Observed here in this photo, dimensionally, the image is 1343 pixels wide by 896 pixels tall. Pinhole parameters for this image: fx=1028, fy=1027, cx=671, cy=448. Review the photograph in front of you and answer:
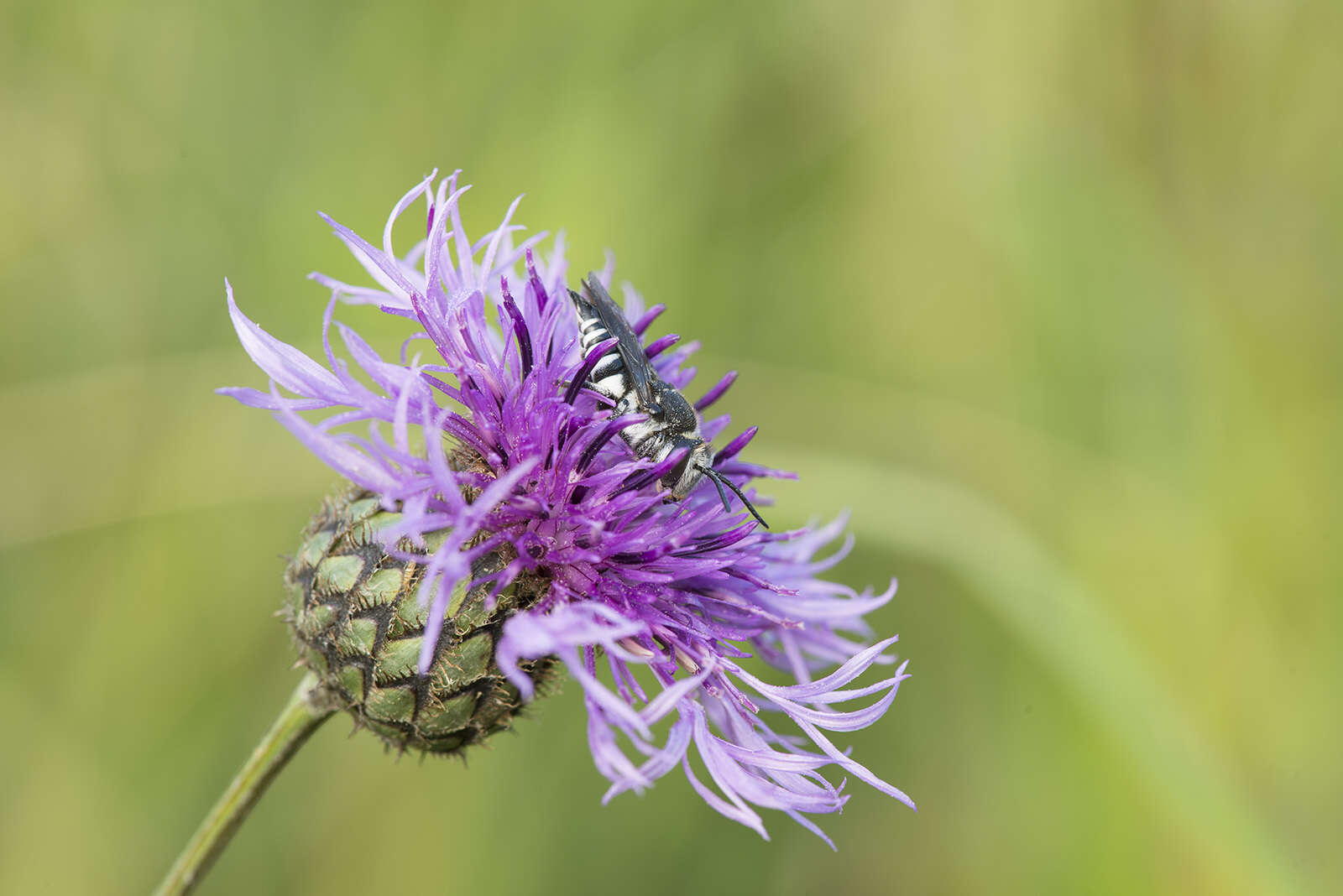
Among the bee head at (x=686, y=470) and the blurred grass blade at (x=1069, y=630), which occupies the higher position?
the blurred grass blade at (x=1069, y=630)

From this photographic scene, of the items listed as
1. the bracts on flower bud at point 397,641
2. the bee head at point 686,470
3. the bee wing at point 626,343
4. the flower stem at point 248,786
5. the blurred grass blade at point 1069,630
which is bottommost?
the flower stem at point 248,786

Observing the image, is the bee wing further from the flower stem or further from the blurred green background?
the blurred green background

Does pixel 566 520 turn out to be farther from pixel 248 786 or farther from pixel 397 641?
pixel 248 786

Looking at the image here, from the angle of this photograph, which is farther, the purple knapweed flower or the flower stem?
the flower stem

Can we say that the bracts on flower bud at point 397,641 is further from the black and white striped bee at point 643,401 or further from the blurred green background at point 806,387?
the blurred green background at point 806,387

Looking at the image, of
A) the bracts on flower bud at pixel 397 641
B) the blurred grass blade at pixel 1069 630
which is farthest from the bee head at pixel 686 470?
the blurred grass blade at pixel 1069 630

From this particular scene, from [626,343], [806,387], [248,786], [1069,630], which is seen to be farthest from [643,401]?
[806,387]

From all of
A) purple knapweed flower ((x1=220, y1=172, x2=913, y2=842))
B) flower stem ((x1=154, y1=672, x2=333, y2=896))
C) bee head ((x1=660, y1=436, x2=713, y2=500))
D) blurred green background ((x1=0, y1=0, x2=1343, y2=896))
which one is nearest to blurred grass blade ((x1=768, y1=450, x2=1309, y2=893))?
blurred green background ((x1=0, y1=0, x2=1343, y2=896))
